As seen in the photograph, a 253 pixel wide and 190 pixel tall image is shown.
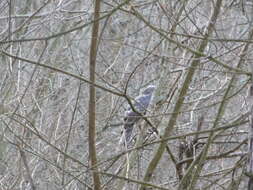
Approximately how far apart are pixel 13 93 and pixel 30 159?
67 cm

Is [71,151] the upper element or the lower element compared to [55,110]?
lower

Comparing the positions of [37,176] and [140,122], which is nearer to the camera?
[140,122]

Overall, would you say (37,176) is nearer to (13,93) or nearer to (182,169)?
(13,93)

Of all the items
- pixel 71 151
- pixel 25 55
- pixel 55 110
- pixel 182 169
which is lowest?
pixel 182 169

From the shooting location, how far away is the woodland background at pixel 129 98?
10.4 ft

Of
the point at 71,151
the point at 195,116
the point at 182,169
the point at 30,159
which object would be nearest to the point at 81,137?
the point at 71,151

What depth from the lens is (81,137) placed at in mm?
5285

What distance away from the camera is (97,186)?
3.33 meters

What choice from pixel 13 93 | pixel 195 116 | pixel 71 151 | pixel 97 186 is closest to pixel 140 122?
pixel 195 116

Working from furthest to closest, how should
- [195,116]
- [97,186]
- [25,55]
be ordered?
[25,55]
[195,116]
[97,186]

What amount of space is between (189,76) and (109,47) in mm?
2247

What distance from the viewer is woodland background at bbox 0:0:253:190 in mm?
3174

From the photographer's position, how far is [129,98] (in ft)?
9.68

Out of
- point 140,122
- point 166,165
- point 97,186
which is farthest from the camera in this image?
point 166,165
